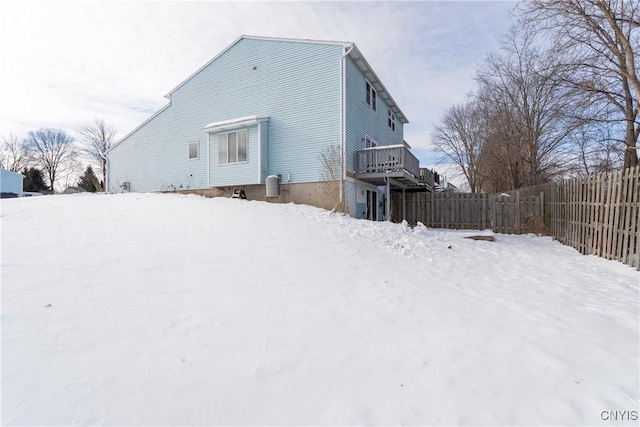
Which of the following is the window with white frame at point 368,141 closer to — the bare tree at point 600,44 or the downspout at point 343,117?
the downspout at point 343,117

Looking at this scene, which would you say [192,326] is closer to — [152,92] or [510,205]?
[510,205]

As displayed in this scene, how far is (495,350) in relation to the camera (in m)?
2.87

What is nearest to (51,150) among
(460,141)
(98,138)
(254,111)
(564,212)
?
(98,138)

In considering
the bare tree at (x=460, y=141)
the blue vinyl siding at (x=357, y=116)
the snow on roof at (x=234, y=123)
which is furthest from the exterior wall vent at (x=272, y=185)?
Result: the bare tree at (x=460, y=141)

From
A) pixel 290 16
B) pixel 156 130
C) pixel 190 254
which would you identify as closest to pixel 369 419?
pixel 190 254

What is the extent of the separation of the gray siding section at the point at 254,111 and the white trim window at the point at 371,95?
3.44m

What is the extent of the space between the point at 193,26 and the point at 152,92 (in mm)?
10375

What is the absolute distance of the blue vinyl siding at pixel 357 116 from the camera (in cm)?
1252

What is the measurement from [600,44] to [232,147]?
14491 millimetres

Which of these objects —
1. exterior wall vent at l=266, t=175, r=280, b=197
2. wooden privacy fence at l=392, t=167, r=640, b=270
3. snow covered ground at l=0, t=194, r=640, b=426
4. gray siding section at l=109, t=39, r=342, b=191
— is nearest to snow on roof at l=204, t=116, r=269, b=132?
gray siding section at l=109, t=39, r=342, b=191

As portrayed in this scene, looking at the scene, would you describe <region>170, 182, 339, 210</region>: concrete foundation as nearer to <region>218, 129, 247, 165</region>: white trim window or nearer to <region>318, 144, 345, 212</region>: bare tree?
<region>318, 144, 345, 212</region>: bare tree

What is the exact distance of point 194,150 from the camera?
15.8 meters

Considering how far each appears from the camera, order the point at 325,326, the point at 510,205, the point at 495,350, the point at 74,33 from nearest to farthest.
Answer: the point at 495,350 → the point at 325,326 → the point at 74,33 → the point at 510,205

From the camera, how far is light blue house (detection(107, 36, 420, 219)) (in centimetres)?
1246
